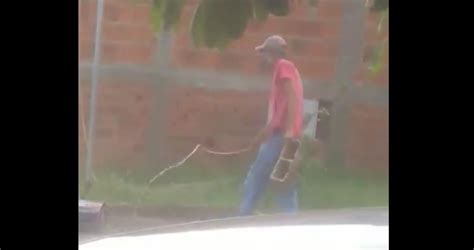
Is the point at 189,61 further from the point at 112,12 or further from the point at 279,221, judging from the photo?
the point at 279,221

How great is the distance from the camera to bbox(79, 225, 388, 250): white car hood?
159cm

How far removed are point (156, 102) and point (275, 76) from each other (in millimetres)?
467

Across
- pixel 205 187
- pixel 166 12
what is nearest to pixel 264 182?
pixel 205 187

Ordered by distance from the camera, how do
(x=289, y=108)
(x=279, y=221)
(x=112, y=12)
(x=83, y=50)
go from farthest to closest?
(x=289, y=108), (x=112, y=12), (x=279, y=221), (x=83, y=50)

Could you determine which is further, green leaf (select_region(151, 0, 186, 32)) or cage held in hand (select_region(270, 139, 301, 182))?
cage held in hand (select_region(270, 139, 301, 182))

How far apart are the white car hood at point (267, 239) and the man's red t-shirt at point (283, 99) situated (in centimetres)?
68

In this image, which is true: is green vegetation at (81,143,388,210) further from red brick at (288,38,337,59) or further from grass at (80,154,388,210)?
red brick at (288,38,337,59)

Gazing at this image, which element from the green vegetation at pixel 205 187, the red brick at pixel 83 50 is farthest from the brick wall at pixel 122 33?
the green vegetation at pixel 205 187

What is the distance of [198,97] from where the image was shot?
252 cm

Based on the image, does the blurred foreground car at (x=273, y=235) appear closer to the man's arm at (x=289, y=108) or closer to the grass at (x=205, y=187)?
the grass at (x=205, y=187)

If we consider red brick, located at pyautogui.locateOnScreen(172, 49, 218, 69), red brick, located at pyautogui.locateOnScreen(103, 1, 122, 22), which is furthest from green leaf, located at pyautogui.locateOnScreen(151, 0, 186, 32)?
red brick, located at pyautogui.locateOnScreen(103, 1, 122, 22)

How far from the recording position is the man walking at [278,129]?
2342 millimetres

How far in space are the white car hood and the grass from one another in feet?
1.51

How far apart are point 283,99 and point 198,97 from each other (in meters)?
0.28
